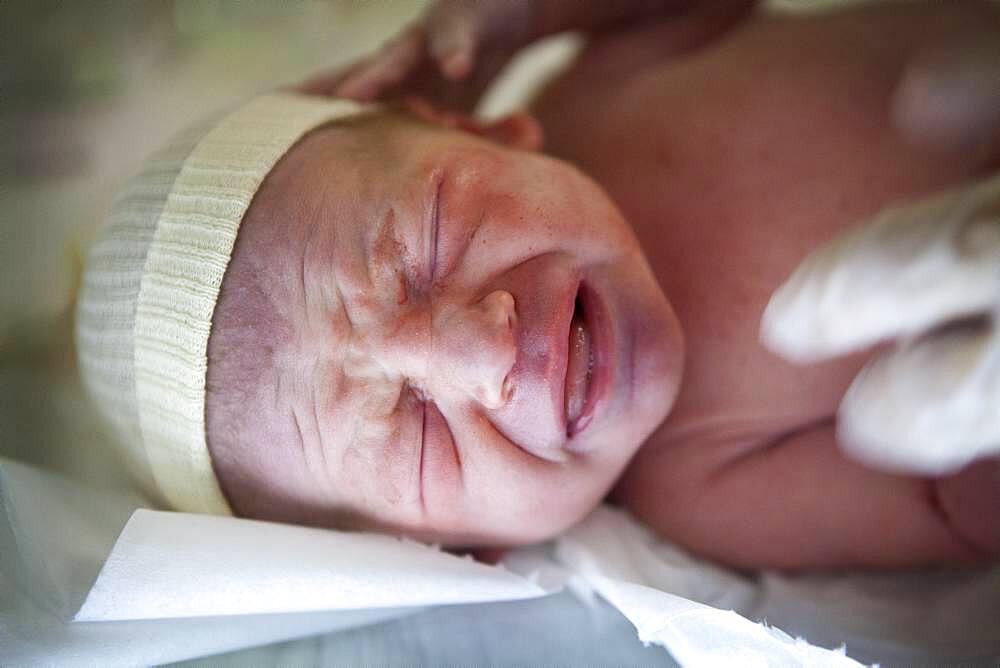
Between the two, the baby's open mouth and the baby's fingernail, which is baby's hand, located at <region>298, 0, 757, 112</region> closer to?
the baby's fingernail

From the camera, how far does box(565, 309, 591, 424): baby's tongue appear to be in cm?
86

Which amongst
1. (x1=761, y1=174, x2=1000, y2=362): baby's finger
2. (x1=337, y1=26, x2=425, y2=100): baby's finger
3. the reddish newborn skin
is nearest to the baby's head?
the reddish newborn skin

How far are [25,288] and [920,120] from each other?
1.16 m

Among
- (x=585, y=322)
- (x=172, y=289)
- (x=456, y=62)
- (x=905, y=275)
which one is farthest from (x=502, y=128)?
(x=905, y=275)

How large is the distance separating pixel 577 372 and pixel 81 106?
891mm

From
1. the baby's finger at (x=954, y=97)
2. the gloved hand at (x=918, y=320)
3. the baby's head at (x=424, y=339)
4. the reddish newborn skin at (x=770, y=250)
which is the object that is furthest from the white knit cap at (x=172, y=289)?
the baby's finger at (x=954, y=97)

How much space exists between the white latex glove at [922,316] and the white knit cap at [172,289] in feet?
2.03

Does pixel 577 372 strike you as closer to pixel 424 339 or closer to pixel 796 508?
pixel 424 339

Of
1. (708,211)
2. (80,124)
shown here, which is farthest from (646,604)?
(80,124)

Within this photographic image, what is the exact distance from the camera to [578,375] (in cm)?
86

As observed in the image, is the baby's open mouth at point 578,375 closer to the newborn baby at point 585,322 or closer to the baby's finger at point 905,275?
the newborn baby at point 585,322

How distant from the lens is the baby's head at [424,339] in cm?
81

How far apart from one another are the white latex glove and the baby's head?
23cm

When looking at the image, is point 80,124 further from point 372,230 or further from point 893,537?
point 893,537
